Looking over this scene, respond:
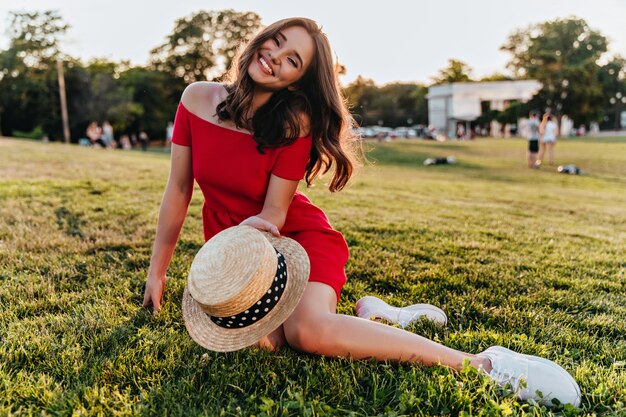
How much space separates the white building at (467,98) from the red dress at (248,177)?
67.2 metres

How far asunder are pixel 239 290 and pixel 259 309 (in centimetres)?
20

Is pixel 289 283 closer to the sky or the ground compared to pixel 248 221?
closer to the ground

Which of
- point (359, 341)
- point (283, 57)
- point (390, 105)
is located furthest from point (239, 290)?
point (390, 105)

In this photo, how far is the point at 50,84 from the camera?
47812mm

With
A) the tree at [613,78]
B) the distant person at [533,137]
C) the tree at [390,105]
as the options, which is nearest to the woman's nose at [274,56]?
the distant person at [533,137]

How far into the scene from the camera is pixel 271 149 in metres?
2.89

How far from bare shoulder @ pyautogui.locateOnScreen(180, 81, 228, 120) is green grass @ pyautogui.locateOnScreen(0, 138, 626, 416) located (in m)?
1.16

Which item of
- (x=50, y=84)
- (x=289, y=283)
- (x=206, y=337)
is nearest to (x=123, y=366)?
(x=206, y=337)

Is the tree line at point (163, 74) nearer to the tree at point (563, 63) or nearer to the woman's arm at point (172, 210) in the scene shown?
the tree at point (563, 63)

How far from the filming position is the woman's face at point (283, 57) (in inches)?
111

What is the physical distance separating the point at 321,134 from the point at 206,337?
1302 mm

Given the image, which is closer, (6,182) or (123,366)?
(123,366)

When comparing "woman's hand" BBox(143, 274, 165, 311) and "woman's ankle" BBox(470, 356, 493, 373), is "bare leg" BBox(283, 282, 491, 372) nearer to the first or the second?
"woman's ankle" BBox(470, 356, 493, 373)

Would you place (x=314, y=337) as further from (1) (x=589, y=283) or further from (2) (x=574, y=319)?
(1) (x=589, y=283)
